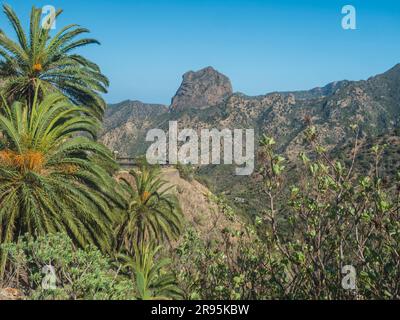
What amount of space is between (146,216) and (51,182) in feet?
28.5

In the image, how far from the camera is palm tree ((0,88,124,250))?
1018 cm

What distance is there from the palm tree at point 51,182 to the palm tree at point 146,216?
586cm

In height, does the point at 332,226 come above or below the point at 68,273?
above

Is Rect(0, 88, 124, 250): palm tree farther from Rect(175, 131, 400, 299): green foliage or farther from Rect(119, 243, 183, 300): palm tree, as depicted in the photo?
Rect(175, 131, 400, 299): green foliage

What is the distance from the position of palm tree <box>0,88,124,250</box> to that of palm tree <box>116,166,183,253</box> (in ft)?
19.2

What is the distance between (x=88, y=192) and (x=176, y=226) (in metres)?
10.2

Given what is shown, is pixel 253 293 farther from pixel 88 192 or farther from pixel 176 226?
pixel 176 226

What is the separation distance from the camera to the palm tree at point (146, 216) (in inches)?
711

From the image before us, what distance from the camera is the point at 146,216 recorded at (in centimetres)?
1886

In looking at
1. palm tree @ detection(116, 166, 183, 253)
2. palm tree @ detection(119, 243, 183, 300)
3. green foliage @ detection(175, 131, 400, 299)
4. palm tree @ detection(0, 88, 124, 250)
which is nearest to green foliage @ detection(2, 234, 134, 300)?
palm tree @ detection(0, 88, 124, 250)

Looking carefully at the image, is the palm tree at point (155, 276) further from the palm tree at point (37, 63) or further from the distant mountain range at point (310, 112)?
the distant mountain range at point (310, 112)

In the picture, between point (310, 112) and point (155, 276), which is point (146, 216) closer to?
point (155, 276)

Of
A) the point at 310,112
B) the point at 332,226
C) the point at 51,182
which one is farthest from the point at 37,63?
the point at 310,112
